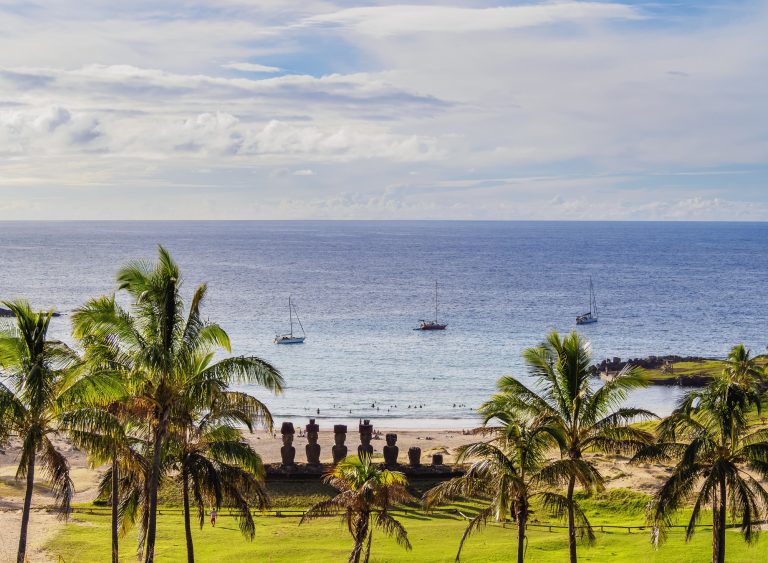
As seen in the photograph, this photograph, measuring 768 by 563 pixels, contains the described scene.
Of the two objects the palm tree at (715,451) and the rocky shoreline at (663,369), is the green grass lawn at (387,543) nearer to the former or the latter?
the palm tree at (715,451)

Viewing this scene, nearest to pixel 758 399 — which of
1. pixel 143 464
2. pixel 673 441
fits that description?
pixel 673 441

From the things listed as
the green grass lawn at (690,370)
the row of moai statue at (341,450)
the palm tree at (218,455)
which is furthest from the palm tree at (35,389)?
the green grass lawn at (690,370)

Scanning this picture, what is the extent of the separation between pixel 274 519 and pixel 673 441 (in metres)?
22.7

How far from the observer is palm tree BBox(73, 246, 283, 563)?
23438mm

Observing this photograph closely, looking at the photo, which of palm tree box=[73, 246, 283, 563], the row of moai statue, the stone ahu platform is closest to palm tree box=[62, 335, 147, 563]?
palm tree box=[73, 246, 283, 563]

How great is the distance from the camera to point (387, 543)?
3831 cm

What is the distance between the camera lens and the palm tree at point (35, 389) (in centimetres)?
2197

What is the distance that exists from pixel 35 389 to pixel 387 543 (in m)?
19.9

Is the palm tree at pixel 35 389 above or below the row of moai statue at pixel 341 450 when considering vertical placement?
above

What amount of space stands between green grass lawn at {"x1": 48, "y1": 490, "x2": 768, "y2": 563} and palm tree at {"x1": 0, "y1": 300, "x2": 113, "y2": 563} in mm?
14149

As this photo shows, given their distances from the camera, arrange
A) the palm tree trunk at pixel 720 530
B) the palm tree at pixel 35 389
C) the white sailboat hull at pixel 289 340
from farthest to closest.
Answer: the white sailboat hull at pixel 289 340 → the palm tree trunk at pixel 720 530 → the palm tree at pixel 35 389

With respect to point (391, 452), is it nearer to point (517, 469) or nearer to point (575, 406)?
point (517, 469)

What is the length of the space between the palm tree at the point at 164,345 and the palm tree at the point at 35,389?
130 cm

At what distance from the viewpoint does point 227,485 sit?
25312mm
